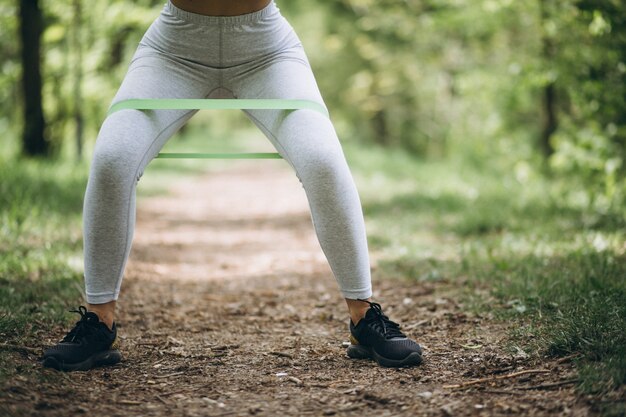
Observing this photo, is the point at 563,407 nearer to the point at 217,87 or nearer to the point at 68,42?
the point at 217,87

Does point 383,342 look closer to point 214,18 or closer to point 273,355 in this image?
point 273,355

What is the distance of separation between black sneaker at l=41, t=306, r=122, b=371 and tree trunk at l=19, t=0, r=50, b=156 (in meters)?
8.10

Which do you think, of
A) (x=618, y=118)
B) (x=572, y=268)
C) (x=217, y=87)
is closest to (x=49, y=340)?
(x=217, y=87)

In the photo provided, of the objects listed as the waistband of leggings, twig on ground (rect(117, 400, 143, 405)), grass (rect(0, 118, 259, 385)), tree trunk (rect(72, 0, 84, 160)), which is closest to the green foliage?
grass (rect(0, 118, 259, 385))

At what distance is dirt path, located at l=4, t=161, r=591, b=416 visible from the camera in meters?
2.08

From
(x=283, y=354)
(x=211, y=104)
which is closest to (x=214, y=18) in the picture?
(x=211, y=104)

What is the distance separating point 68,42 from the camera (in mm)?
10930

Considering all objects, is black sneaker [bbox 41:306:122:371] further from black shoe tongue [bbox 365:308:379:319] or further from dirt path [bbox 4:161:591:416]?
black shoe tongue [bbox 365:308:379:319]

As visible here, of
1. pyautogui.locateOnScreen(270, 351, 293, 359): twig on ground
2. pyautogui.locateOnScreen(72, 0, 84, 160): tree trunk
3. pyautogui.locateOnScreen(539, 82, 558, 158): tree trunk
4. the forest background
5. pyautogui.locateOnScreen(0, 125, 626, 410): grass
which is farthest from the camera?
pyautogui.locateOnScreen(72, 0, 84, 160): tree trunk

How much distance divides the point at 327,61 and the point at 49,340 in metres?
19.1

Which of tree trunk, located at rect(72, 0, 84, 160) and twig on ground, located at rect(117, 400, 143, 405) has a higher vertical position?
tree trunk, located at rect(72, 0, 84, 160)

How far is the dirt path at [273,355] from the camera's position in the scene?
2084mm

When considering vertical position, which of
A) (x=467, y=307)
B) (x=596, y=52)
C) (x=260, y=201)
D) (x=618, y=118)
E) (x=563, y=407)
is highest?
(x=596, y=52)

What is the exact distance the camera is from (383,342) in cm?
250
